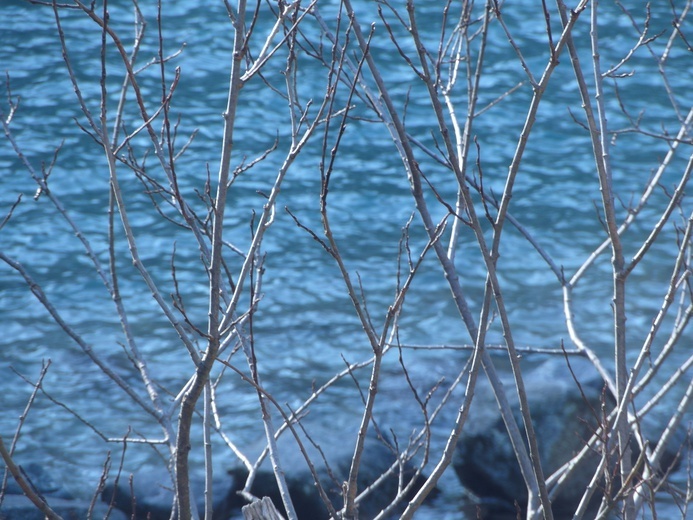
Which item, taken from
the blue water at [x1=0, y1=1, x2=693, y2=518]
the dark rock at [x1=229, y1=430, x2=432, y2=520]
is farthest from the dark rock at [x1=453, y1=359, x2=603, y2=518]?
the dark rock at [x1=229, y1=430, x2=432, y2=520]

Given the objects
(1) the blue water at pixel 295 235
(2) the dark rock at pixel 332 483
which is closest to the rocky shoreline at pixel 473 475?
(2) the dark rock at pixel 332 483

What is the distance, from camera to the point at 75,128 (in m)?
8.93

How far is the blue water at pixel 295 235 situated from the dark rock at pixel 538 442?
23cm

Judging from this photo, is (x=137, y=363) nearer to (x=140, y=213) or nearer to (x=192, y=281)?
(x=192, y=281)

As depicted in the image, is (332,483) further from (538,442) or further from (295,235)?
(295,235)

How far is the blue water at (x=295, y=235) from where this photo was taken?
5773mm

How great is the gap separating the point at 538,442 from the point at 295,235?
3582mm

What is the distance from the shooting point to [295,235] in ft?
24.7

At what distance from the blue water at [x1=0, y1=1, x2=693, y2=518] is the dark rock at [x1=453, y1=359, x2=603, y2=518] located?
23 cm

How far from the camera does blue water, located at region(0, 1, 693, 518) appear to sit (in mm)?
5773

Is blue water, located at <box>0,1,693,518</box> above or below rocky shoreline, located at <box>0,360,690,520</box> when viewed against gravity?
above

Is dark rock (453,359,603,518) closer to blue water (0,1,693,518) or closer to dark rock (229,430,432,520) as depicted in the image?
blue water (0,1,693,518)

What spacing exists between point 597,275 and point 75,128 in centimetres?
555

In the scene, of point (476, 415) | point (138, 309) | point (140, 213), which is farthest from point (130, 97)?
point (476, 415)
